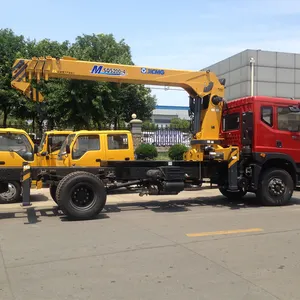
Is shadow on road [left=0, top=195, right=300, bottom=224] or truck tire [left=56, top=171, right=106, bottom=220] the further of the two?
shadow on road [left=0, top=195, right=300, bottom=224]

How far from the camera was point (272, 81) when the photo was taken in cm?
2928

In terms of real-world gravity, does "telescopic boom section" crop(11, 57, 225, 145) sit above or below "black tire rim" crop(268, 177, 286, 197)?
above

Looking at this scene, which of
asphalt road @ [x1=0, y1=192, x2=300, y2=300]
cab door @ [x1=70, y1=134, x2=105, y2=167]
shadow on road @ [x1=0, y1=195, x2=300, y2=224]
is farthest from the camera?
cab door @ [x1=70, y1=134, x2=105, y2=167]

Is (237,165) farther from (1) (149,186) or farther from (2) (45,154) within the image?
(2) (45,154)

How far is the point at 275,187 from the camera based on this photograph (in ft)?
35.9

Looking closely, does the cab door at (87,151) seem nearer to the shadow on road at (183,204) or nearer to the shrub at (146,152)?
the shadow on road at (183,204)

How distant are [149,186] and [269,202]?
134 inches

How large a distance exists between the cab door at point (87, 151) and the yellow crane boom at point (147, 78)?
249 cm

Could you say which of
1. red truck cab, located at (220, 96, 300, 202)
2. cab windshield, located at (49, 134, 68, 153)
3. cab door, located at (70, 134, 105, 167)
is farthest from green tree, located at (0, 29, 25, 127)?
red truck cab, located at (220, 96, 300, 202)

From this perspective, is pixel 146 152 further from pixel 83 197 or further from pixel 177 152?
pixel 83 197

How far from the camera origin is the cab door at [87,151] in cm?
1216

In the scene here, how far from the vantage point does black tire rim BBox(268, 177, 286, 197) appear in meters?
10.9

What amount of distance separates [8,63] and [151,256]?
26759mm

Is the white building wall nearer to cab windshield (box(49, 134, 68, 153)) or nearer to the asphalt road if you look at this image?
cab windshield (box(49, 134, 68, 153))
